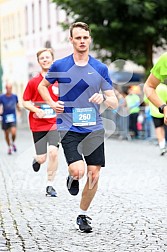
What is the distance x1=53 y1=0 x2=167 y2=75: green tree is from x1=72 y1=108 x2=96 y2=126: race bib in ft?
62.8

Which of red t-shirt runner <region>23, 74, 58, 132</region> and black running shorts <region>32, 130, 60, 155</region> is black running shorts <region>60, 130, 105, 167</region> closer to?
black running shorts <region>32, 130, 60, 155</region>

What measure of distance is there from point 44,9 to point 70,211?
39.6m

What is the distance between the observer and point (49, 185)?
10.5m

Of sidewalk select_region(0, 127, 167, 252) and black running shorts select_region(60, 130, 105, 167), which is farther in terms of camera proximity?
black running shorts select_region(60, 130, 105, 167)

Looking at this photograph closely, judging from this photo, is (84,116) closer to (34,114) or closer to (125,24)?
(34,114)

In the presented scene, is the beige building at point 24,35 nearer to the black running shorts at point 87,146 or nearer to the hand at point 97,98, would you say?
the black running shorts at point 87,146

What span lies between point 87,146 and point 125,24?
2029cm

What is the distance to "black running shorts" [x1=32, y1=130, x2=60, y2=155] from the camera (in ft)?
34.7

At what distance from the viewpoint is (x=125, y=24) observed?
2753 centimetres

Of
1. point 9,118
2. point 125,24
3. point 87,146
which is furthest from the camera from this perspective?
point 125,24

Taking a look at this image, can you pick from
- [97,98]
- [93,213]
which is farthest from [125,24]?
[97,98]

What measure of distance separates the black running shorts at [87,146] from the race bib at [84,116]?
0.31 ft

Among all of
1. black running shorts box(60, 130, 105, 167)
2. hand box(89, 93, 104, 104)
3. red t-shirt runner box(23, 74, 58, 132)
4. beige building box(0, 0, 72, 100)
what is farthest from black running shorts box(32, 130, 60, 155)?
beige building box(0, 0, 72, 100)

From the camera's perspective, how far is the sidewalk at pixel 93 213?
6.88 meters
